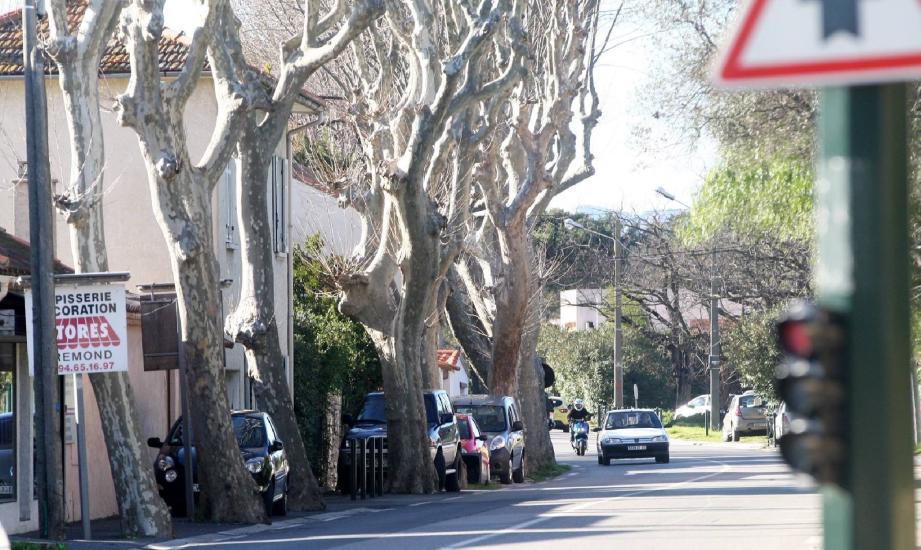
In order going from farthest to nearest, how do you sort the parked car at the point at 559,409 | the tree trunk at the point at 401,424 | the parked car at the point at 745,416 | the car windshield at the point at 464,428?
the parked car at the point at 559,409 < the parked car at the point at 745,416 < the car windshield at the point at 464,428 < the tree trunk at the point at 401,424

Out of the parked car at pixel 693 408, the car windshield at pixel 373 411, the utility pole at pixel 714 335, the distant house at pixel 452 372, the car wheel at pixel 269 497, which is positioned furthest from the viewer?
the parked car at pixel 693 408

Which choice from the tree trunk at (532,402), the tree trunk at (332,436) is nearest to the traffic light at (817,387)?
the tree trunk at (332,436)

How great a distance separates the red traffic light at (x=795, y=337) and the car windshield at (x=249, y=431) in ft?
59.0

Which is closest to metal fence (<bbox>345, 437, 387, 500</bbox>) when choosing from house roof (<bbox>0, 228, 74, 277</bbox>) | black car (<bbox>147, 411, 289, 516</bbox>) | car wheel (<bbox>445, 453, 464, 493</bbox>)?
car wheel (<bbox>445, 453, 464, 493</bbox>)

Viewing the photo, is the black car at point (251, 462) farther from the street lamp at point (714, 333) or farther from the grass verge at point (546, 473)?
the street lamp at point (714, 333)

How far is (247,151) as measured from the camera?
2180 cm

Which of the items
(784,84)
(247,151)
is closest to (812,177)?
(247,151)

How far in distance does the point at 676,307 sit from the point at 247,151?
1868 inches

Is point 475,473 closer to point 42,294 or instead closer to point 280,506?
point 280,506

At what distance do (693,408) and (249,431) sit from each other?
180 ft

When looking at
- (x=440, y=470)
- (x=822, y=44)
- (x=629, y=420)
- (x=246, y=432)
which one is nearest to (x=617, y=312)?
(x=629, y=420)

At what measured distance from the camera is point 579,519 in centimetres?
1994

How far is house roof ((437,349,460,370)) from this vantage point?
197 feet

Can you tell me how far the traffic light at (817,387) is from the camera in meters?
3.85
